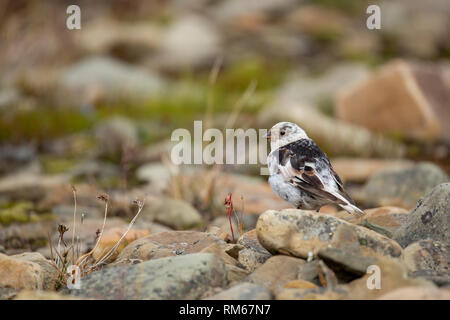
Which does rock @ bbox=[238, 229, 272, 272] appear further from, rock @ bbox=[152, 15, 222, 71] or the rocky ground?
rock @ bbox=[152, 15, 222, 71]

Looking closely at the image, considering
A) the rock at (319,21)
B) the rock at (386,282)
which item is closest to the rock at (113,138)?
the rock at (386,282)

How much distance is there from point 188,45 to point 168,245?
48.9ft

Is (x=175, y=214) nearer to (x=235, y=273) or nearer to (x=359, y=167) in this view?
(x=235, y=273)

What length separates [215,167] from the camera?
6516 millimetres

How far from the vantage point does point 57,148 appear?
10570 mm

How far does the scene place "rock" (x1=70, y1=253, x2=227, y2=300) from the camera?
11.0ft

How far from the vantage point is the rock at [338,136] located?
31.7 ft

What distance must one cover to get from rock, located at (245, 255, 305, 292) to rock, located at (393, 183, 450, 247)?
90cm

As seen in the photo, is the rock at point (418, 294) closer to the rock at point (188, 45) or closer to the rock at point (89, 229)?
the rock at point (89, 229)

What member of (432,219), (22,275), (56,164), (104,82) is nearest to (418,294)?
(432,219)

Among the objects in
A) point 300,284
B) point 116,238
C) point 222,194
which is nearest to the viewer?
point 300,284

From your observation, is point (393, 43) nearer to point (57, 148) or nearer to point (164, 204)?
point (57, 148)

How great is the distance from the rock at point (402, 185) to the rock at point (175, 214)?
7.23 feet

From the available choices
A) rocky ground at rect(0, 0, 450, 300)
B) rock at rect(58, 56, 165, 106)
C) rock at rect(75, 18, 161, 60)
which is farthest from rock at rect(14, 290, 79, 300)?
rock at rect(75, 18, 161, 60)
